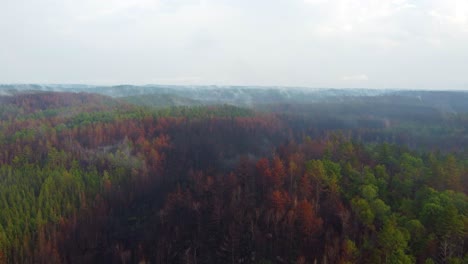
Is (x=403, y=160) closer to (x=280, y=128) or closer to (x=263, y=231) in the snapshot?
(x=263, y=231)

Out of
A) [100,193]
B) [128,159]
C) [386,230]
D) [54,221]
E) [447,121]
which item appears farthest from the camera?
[447,121]

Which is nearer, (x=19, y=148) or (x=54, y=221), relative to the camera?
(x=54, y=221)

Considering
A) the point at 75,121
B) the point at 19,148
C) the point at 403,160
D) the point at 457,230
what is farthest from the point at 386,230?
the point at 75,121

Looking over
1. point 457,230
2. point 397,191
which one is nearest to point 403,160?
point 397,191

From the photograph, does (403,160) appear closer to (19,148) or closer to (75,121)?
(19,148)

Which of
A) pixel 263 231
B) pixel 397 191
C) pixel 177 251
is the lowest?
pixel 177 251

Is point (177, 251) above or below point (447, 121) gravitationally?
below

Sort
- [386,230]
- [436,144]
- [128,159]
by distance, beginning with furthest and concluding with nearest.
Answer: [436,144] → [128,159] → [386,230]
